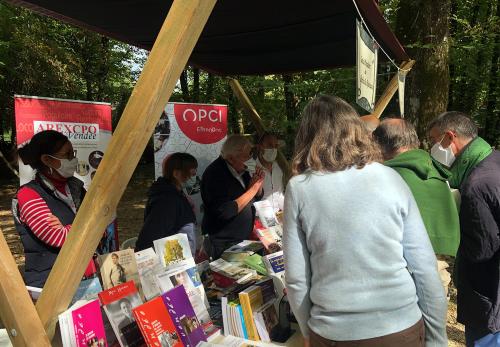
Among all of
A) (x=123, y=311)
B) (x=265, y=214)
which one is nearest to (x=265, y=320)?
(x=123, y=311)

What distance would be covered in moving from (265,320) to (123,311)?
0.65m

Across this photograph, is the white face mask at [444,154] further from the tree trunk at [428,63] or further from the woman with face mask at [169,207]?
the tree trunk at [428,63]

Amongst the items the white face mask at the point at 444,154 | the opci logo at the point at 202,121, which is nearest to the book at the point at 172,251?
the white face mask at the point at 444,154

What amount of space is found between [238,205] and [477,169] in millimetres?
1639

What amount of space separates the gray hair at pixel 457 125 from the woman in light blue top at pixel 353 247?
3.72ft

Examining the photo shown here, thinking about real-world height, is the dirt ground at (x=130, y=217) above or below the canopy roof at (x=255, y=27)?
below

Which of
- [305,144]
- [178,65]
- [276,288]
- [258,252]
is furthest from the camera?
[258,252]

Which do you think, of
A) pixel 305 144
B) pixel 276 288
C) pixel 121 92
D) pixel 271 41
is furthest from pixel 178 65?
pixel 121 92

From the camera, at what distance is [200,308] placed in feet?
6.23

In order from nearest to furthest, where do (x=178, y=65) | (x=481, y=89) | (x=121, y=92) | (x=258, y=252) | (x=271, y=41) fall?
1. (x=178, y=65)
2. (x=258, y=252)
3. (x=271, y=41)
4. (x=481, y=89)
5. (x=121, y=92)

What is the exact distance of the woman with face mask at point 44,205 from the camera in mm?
2090

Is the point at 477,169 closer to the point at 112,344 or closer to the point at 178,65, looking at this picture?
the point at 178,65

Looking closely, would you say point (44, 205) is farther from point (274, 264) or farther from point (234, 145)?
point (234, 145)

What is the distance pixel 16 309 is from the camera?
1343mm
